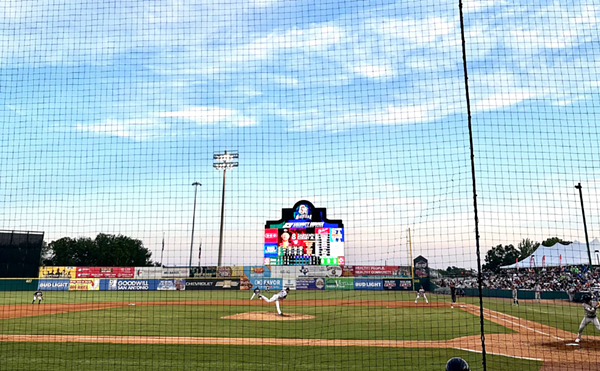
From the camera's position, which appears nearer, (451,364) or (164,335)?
(451,364)

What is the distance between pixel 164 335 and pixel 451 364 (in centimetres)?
1198

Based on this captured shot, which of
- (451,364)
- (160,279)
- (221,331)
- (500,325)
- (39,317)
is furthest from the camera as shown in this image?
(160,279)

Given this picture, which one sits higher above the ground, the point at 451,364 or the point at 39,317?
the point at 451,364

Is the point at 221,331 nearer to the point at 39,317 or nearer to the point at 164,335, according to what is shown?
the point at 164,335

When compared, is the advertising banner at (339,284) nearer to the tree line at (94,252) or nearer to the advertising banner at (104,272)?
the advertising banner at (104,272)

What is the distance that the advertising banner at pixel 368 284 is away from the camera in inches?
1555

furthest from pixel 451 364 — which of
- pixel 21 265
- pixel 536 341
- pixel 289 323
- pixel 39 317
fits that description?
pixel 21 265

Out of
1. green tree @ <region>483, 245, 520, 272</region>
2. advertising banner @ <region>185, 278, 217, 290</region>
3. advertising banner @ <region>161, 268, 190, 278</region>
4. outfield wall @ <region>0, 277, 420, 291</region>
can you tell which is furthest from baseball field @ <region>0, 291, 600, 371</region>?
green tree @ <region>483, 245, 520, 272</region>

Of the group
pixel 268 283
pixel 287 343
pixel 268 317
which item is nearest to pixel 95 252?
pixel 268 283

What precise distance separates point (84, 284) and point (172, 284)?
7653 mm

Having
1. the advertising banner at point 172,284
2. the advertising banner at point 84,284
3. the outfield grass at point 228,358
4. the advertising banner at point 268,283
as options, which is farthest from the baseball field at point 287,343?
the advertising banner at point 84,284

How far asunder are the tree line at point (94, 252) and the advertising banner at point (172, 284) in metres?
26.9

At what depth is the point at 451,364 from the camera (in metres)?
3.11

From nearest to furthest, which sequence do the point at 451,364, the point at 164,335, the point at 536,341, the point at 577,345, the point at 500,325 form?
the point at 451,364
the point at 577,345
the point at 536,341
the point at 164,335
the point at 500,325
